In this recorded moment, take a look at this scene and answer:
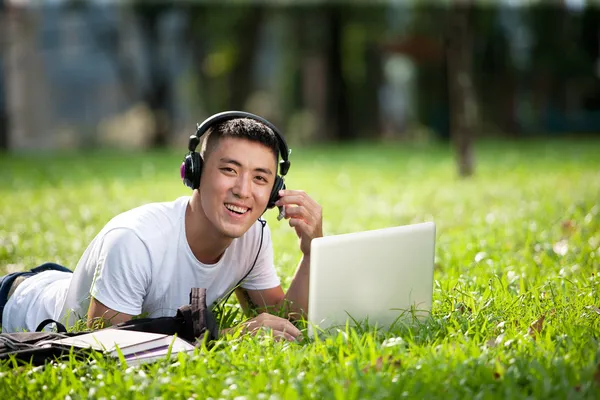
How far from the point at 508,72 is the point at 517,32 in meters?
1.62

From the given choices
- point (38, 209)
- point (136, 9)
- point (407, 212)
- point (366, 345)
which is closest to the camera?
point (366, 345)

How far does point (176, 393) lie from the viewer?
318cm

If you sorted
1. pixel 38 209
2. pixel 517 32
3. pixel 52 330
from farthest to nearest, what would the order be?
pixel 517 32 < pixel 38 209 < pixel 52 330

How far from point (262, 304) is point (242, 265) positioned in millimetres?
344

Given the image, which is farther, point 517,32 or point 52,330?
point 517,32

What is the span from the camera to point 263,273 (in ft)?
14.9

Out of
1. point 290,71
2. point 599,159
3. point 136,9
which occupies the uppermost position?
point 136,9

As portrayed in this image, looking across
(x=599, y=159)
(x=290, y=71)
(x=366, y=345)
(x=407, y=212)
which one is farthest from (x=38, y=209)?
(x=290, y=71)

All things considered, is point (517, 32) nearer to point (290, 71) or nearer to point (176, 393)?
point (290, 71)

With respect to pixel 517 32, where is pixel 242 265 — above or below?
below

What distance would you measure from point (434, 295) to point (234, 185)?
4.41ft

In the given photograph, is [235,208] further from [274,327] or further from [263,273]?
[263,273]

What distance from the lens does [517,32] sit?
2923 centimetres

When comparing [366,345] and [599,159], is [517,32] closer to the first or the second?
[599,159]
